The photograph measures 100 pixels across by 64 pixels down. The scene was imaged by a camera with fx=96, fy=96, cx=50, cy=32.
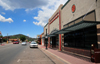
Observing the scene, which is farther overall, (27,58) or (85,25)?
(27,58)

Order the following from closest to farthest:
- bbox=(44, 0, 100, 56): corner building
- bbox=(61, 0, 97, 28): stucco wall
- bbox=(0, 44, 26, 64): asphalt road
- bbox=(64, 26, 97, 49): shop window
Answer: bbox=(44, 0, 100, 56): corner building, bbox=(64, 26, 97, 49): shop window, bbox=(61, 0, 97, 28): stucco wall, bbox=(0, 44, 26, 64): asphalt road

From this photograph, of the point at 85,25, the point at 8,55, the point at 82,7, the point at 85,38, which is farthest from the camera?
the point at 8,55

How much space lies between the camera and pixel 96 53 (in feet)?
22.7

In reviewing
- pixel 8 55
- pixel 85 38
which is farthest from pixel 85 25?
pixel 8 55

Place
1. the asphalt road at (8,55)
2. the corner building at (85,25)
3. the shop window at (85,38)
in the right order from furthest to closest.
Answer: the asphalt road at (8,55), the shop window at (85,38), the corner building at (85,25)

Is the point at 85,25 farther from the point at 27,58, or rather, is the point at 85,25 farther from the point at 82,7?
the point at 27,58

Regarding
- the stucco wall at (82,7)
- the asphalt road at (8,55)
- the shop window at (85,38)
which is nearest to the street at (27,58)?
the asphalt road at (8,55)

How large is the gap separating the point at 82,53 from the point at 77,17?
3.99m

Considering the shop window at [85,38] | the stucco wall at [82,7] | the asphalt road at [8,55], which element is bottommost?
the asphalt road at [8,55]

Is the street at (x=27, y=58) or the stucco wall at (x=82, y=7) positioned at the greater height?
the stucco wall at (x=82, y=7)

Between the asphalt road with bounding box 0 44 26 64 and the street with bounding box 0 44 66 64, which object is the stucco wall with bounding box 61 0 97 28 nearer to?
the street with bounding box 0 44 66 64

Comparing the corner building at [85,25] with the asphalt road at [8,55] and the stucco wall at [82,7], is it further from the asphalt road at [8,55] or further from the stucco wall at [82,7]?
the asphalt road at [8,55]

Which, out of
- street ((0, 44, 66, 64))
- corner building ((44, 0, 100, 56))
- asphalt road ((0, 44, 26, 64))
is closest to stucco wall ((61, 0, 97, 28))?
corner building ((44, 0, 100, 56))

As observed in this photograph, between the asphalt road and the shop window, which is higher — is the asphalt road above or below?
below
